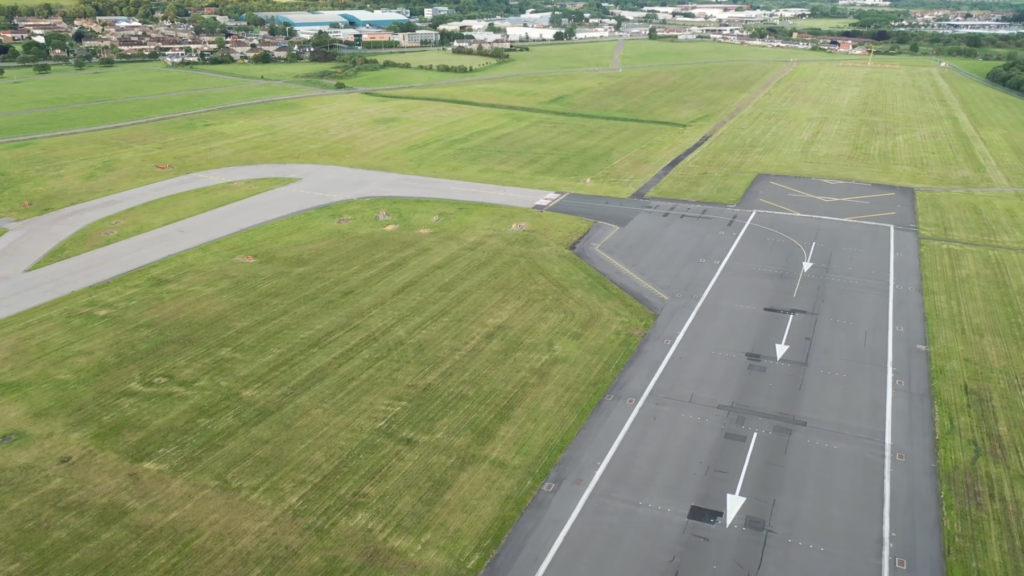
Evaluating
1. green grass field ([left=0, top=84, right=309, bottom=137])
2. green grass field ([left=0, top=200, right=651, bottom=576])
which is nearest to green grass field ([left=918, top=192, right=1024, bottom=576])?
green grass field ([left=0, top=200, right=651, bottom=576])

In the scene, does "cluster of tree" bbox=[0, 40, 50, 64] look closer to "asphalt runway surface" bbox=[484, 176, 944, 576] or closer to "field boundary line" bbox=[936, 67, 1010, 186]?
"asphalt runway surface" bbox=[484, 176, 944, 576]

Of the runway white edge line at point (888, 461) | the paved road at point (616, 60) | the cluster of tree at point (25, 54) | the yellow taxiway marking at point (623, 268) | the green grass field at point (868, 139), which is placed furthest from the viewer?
the paved road at point (616, 60)

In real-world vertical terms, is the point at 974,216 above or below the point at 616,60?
below

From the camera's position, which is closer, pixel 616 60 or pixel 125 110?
pixel 125 110

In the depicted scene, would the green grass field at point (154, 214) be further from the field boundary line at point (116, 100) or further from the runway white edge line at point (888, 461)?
the runway white edge line at point (888, 461)

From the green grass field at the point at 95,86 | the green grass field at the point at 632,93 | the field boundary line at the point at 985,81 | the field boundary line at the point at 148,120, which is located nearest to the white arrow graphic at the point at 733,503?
the green grass field at the point at 632,93

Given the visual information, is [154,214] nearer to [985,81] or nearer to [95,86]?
[95,86]

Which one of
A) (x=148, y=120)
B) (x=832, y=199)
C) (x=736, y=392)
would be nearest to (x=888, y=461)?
(x=736, y=392)
